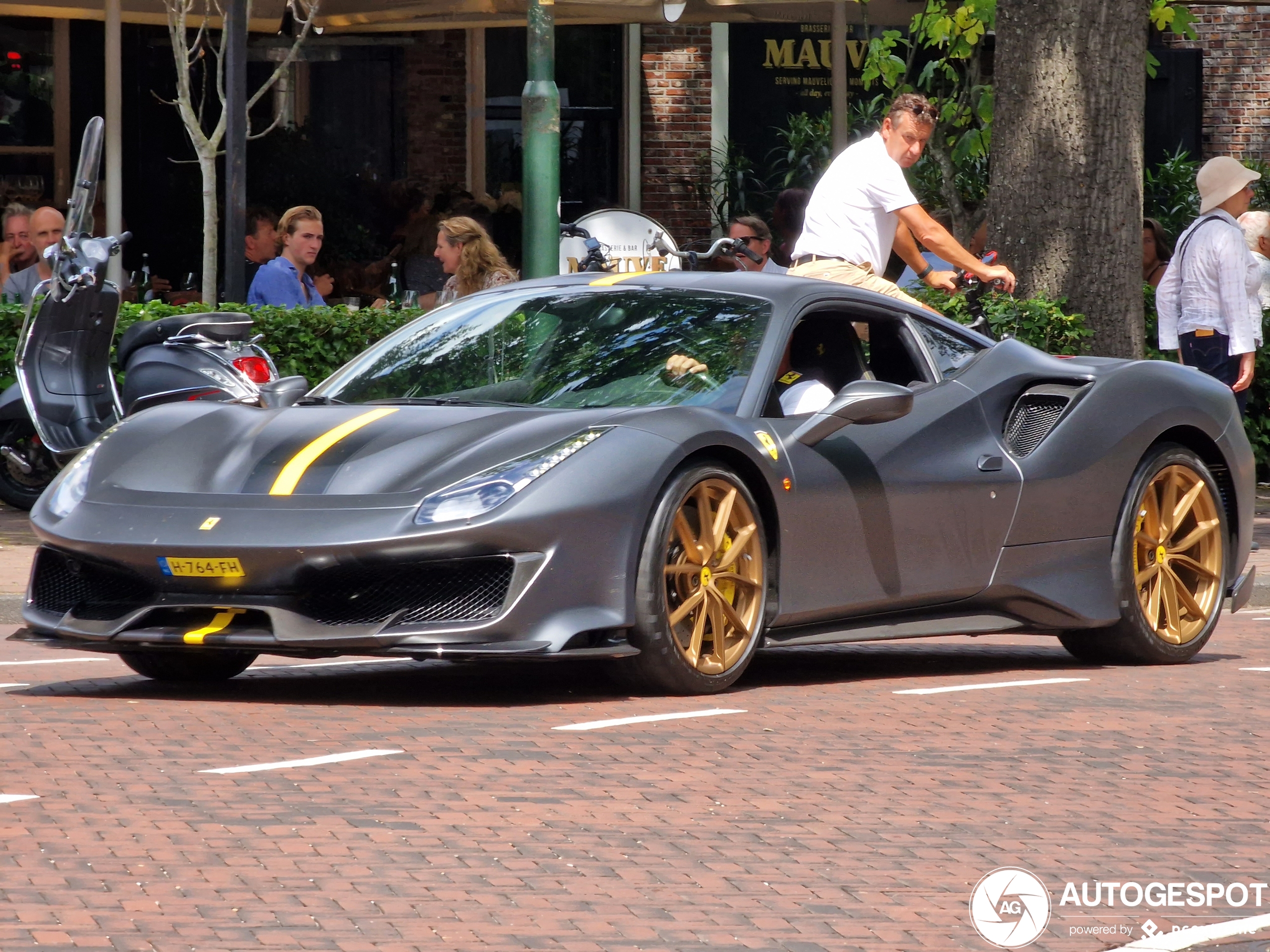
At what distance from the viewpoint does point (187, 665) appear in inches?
301

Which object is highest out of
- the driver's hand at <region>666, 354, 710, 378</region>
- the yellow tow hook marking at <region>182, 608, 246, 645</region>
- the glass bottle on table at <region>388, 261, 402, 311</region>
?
the driver's hand at <region>666, 354, 710, 378</region>

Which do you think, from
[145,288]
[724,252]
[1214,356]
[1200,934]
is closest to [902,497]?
[1200,934]

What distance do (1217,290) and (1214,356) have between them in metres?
0.35

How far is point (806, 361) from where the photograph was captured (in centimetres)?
810

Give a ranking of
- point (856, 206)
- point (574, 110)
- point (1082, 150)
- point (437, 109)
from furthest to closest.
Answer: point (574, 110)
point (437, 109)
point (1082, 150)
point (856, 206)

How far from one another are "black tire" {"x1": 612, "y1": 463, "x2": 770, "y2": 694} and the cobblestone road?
109 mm

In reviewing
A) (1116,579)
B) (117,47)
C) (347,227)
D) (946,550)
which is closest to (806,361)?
(946,550)

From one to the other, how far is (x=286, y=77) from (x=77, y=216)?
1006 cm

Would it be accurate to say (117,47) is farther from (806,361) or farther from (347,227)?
(806,361)

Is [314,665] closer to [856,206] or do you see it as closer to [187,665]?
[187,665]

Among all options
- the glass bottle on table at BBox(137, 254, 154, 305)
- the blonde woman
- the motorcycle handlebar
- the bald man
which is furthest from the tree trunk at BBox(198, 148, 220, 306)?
the motorcycle handlebar

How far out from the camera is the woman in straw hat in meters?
12.7

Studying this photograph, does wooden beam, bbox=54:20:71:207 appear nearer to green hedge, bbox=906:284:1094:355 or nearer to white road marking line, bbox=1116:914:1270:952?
green hedge, bbox=906:284:1094:355

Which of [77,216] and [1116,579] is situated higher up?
[77,216]
